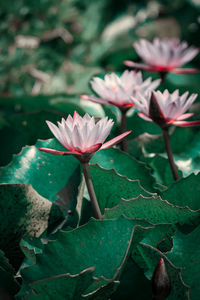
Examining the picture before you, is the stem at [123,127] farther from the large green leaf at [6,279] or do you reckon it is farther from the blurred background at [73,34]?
the blurred background at [73,34]

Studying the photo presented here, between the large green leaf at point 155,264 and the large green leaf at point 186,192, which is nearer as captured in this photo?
the large green leaf at point 155,264

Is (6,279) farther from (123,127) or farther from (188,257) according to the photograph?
(123,127)

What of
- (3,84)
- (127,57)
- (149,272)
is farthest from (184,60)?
(3,84)

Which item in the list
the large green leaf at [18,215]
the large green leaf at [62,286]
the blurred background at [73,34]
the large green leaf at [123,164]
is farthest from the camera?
the blurred background at [73,34]

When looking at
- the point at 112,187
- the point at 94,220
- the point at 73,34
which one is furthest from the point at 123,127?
the point at 73,34

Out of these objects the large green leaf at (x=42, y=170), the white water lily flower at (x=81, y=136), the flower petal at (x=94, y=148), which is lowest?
the large green leaf at (x=42, y=170)

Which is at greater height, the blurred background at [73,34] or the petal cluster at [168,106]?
the petal cluster at [168,106]

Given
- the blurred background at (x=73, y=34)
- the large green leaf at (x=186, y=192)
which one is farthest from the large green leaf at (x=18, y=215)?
the blurred background at (x=73, y=34)
